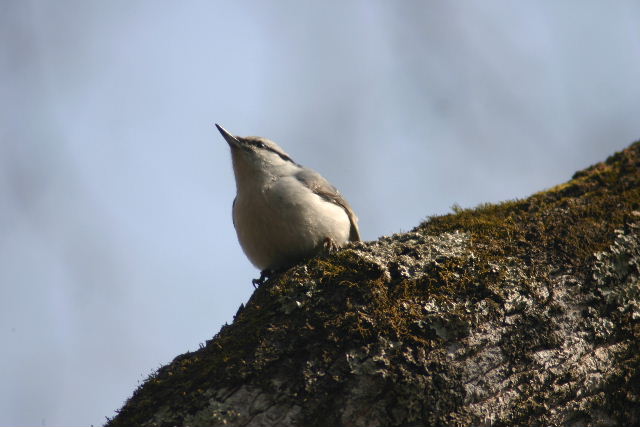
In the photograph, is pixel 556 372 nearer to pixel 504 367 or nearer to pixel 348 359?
pixel 504 367

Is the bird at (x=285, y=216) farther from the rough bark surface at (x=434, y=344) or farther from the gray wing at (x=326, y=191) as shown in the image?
the rough bark surface at (x=434, y=344)

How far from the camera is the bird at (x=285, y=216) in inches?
168

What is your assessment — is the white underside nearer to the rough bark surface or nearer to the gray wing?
the gray wing

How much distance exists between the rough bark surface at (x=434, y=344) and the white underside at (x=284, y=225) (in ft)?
4.10

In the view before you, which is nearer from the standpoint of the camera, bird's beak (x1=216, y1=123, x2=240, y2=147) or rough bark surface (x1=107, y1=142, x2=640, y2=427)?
rough bark surface (x1=107, y1=142, x2=640, y2=427)

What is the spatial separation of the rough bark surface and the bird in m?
1.26

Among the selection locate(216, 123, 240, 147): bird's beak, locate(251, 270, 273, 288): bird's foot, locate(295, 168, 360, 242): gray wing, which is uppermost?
locate(216, 123, 240, 147): bird's beak

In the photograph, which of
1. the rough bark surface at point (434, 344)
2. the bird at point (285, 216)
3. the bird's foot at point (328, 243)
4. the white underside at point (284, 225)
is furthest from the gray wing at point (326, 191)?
the rough bark surface at point (434, 344)

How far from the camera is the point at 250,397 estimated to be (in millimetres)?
2430

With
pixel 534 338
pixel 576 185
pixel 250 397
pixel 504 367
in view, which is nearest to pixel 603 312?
pixel 534 338

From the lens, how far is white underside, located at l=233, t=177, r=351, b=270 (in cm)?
427

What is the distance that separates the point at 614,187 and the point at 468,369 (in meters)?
1.58

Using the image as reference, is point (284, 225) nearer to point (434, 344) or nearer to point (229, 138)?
point (229, 138)

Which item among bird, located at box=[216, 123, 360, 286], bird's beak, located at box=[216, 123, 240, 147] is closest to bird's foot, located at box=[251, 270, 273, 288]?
bird, located at box=[216, 123, 360, 286]
